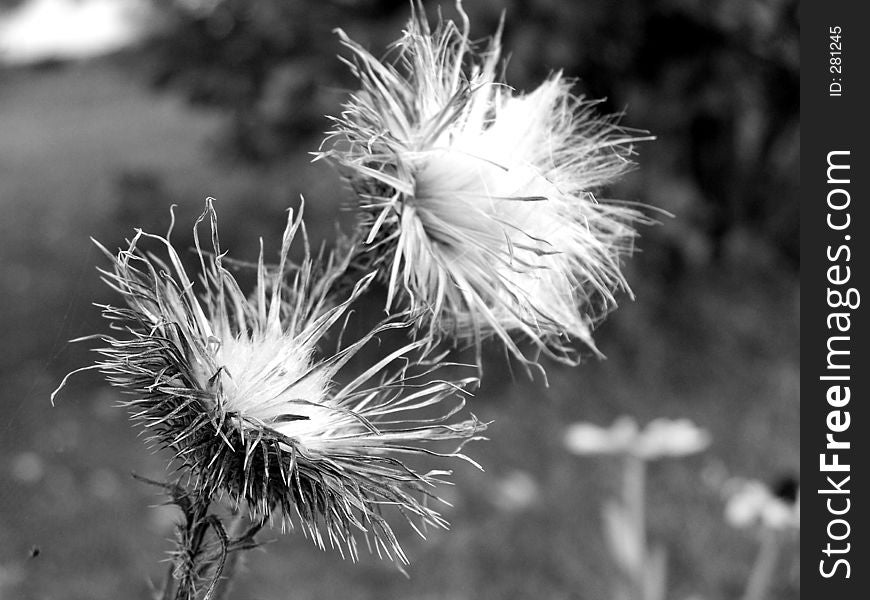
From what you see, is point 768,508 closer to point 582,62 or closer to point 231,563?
point 231,563

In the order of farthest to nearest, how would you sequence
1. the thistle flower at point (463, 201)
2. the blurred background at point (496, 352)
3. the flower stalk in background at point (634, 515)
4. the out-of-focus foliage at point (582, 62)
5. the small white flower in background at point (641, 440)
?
1. the out-of-focus foliage at point (582, 62)
2. the blurred background at point (496, 352)
3. the small white flower in background at point (641, 440)
4. the flower stalk in background at point (634, 515)
5. the thistle flower at point (463, 201)

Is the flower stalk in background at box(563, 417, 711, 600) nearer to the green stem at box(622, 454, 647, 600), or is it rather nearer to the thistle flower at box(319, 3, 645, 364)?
the green stem at box(622, 454, 647, 600)

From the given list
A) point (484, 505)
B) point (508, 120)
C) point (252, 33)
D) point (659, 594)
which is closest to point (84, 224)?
point (252, 33)

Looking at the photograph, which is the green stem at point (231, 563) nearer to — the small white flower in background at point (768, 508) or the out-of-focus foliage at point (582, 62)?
the small white flower in background at point (768, 508)

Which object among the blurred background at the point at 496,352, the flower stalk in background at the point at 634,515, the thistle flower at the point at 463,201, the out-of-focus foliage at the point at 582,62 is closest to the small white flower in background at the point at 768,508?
the flower stalk in background at the point at 634,515

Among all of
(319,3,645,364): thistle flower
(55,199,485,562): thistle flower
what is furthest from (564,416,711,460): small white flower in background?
(55,199,485,562): thistle flower

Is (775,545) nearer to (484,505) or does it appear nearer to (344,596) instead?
(484,505)
